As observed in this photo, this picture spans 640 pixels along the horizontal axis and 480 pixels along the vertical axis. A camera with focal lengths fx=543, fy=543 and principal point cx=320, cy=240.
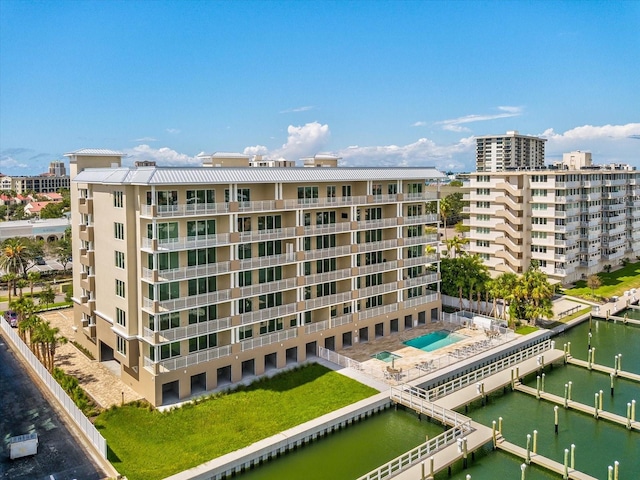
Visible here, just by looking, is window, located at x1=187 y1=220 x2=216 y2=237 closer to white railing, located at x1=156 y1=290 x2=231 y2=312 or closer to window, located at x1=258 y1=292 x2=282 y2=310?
white railing, located at x1=156 y1=290 x2=231 y2=312

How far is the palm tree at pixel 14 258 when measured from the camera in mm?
71625

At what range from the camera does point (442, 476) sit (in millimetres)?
30766

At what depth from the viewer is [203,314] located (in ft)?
128

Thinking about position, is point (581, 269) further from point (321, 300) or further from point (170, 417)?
point (170, 417)

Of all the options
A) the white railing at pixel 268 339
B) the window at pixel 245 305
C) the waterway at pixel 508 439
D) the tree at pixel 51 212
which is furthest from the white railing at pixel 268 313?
the tree at pixel 51 212

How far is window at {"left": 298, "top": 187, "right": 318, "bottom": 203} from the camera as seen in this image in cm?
4431

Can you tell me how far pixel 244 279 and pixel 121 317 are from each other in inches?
368

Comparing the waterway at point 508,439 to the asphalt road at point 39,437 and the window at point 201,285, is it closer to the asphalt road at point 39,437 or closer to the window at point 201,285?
the asphalt road at point 39,437

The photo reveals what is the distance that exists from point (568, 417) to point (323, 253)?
2177cm

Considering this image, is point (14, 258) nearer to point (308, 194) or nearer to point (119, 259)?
point (119, 259)

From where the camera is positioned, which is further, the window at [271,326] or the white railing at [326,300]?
the white railing at [326,300]

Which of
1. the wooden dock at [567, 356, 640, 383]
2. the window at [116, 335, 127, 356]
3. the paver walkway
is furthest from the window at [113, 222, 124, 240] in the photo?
the wooden dock at [567, 356, 640, 383]

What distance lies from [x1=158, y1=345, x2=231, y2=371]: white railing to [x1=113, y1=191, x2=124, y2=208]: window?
11.3 m

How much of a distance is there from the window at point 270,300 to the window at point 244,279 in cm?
184
